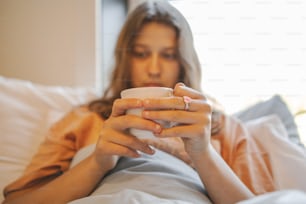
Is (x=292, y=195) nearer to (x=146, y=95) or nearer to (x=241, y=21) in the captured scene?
(x=146, y=95)

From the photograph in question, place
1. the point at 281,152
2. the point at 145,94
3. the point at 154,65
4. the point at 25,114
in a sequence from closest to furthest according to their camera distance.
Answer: the point at 145,94 → the point at 154,65 → the point at 281,152 → the point at 25,114

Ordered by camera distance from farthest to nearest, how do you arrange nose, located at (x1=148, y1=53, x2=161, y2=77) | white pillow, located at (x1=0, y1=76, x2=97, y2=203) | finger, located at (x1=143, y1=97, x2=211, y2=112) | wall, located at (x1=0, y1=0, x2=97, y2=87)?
white pillow, located at (x1=0, y1=76, x2=97, y2=203), wall, located at (x1=0, y1=0, x2=97, y2=87), nose, located at (x1=148, y1=53, x2=161, y2=77), finger, located at (x1=143, y1=97, x2=211, y2=112)

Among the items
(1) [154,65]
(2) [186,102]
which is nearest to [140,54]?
(1) [154,65]

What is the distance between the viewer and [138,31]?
60 centimetres

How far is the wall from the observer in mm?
694

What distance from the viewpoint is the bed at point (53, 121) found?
0.74 metres

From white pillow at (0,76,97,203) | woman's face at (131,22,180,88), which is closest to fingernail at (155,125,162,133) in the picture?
woman's face at (131,22,180,88)

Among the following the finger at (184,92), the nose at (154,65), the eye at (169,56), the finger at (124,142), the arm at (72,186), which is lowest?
the arm at (72,186)

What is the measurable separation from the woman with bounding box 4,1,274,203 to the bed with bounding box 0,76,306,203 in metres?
0.06

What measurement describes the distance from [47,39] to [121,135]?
35 centimetres

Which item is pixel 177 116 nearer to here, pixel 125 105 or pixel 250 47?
pixel 125 105

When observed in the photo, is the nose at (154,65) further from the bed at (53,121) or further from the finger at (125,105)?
the bed at (53,121)

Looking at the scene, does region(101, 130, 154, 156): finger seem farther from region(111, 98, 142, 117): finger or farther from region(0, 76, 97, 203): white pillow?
region(0, 76, 97, 203): white pillow

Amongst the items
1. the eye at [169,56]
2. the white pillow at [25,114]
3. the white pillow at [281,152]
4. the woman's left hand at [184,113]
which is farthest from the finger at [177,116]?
the white pillow at [25,114]
